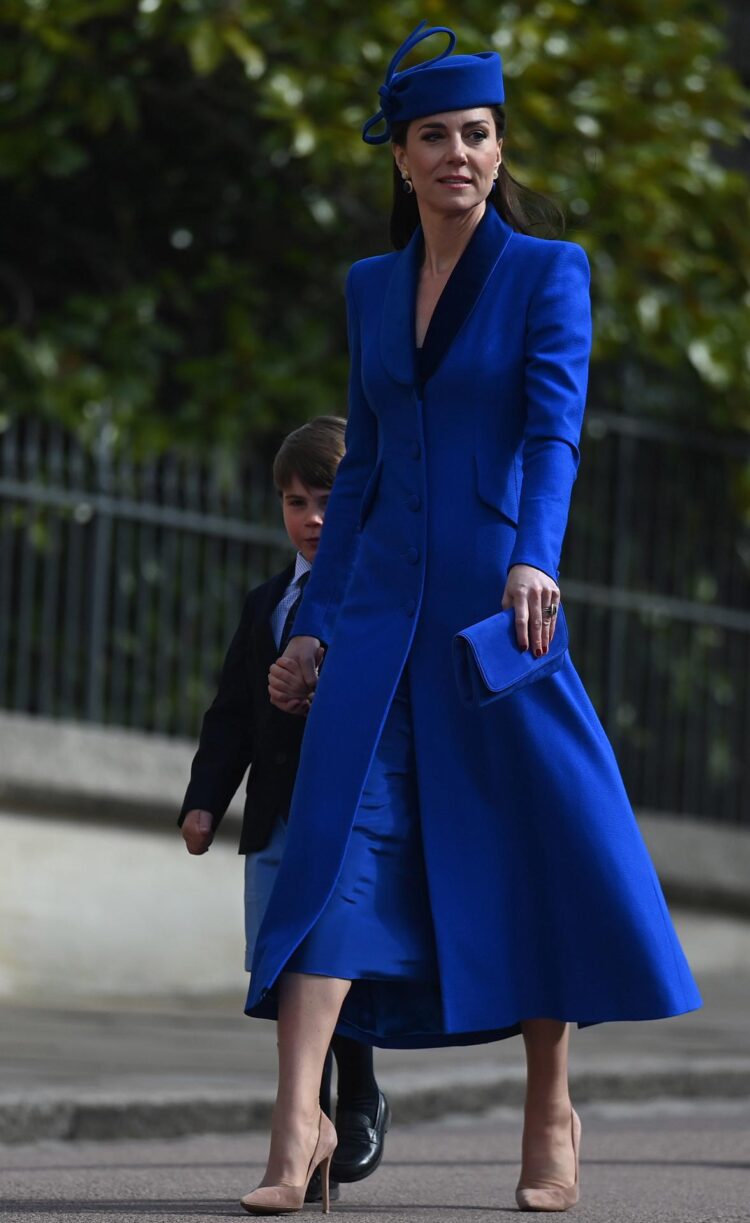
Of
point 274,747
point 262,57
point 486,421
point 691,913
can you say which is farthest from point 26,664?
point 486,421

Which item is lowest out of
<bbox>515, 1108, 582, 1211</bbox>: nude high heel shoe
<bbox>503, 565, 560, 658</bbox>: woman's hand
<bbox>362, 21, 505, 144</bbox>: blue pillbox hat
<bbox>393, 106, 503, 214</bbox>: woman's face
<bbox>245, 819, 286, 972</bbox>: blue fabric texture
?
<bbox>515, 1108, 582, 1211</bbox>: nude high heel shoe

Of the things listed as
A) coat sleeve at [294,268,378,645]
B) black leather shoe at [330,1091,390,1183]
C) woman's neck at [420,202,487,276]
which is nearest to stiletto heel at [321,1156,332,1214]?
black leather shoe at [330,1091,390,1183]

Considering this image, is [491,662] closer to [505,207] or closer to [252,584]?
[505,207]

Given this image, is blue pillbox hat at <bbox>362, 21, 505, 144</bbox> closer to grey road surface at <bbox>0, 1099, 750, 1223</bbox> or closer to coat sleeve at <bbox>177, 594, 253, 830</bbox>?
coat sleeve at <bbox>177, 594, 253, 830</bbox>

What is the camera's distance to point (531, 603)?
3.74m

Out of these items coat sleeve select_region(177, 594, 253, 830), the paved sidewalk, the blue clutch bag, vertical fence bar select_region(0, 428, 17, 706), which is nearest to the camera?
the blue clutch bag

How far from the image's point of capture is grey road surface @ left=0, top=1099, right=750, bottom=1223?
4023mm

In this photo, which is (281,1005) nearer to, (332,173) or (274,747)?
(274,747)

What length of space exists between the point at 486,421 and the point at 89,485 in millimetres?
5161

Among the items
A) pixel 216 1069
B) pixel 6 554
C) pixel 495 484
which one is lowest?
pixel 216 1069

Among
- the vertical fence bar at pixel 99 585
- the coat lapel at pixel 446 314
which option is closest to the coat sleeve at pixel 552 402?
the coat lapel at pixel 446 314

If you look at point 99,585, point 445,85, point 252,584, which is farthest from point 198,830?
point 252,584

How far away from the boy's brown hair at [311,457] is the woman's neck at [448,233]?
553mm

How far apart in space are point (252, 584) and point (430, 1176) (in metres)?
4.70
